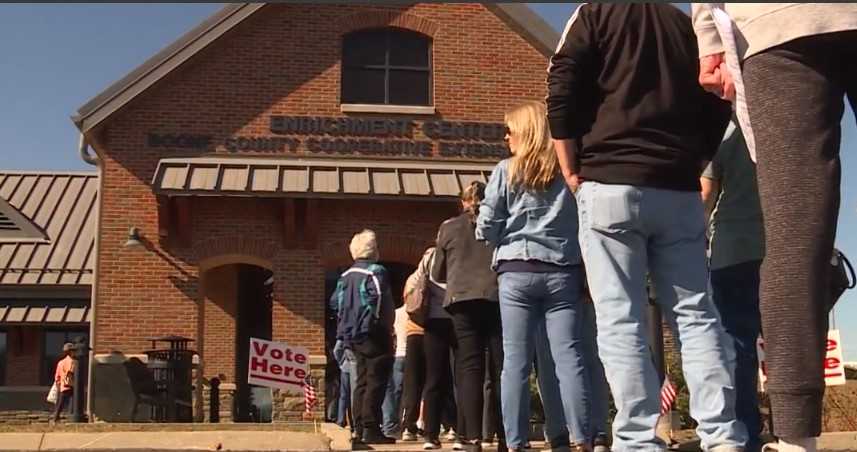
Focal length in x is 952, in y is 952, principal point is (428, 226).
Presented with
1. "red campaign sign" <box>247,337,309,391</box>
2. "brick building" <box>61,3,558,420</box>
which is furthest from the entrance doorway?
"red campaign sign" <box>247,337,309,391</box>

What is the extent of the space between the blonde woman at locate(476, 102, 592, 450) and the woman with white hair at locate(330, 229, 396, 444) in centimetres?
218

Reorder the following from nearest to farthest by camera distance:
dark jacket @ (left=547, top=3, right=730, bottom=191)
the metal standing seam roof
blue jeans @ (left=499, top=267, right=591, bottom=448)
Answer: dark jacket @ (left=547, top=3, right=730, bottom=191) → blue jeans @ (left=499, top=267, right=591, bottom=448) → the metal standing seam roof

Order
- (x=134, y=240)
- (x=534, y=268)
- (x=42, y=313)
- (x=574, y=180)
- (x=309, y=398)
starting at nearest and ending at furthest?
(x=574, y=180) < (x=534, y=268) < (x=309, y=398) < (x=134, y=240) < (x=42, y=313)

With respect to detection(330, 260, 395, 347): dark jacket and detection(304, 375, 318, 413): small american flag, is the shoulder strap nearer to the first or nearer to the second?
detection(330, 260, 395, 347): dark jacket

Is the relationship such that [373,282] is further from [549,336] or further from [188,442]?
[549,336]

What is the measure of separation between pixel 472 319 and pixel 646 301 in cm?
233

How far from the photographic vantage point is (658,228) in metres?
3.24

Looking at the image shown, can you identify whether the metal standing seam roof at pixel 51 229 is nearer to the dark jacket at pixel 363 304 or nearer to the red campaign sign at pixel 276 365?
the red campaign sign at pixel 276 365

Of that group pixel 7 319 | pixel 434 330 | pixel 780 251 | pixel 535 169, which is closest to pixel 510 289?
pixel 535 169

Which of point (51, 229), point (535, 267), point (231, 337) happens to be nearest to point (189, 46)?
point (231, 337)

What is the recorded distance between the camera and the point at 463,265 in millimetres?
5523

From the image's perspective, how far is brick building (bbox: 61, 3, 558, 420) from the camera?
15.0m

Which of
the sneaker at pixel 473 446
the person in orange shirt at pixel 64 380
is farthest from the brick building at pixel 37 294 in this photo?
the sneaker at pixel 473 446

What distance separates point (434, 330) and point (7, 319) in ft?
54.7
